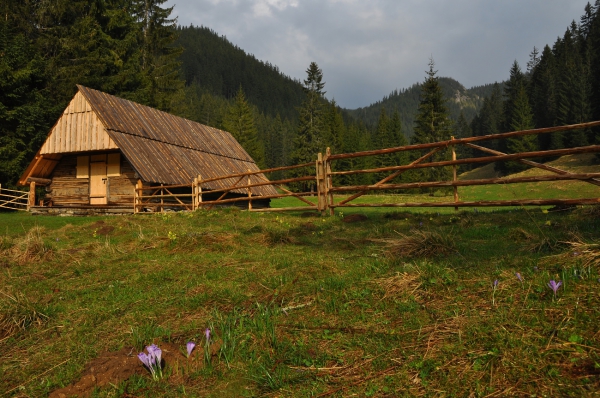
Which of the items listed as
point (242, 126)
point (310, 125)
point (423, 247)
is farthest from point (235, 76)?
point (423, 247)

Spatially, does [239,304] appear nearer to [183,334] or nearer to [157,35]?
[183,334]

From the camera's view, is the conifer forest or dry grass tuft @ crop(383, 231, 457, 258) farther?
the conifer forest

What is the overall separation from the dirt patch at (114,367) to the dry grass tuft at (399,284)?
148cm

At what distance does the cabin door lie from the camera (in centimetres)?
1964

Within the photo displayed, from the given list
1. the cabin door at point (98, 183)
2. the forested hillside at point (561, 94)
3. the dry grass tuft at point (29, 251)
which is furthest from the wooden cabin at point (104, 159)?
the forested hillside at point (561, 94)

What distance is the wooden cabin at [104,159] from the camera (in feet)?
59.8

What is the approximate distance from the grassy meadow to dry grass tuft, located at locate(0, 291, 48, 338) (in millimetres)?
12

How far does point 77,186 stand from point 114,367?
21.4 m

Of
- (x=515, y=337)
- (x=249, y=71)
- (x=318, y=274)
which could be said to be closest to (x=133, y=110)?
(x=318, y=274)

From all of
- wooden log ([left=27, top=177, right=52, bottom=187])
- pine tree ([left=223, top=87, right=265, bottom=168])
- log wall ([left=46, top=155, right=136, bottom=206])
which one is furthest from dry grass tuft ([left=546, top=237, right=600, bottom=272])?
pine tree ([left=223, top=87, right=265, bottom=168])

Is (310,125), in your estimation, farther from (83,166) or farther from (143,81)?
(83,166)

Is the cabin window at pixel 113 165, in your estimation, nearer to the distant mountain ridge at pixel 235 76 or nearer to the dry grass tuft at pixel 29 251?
the dry grass tuft at pixel 29 251

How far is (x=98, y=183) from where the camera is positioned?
19766 mm

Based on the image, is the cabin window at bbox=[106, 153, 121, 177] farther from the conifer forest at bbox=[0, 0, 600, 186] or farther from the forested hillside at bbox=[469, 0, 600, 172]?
the forested hillside at bbox=[469, 0, 600, 172]
